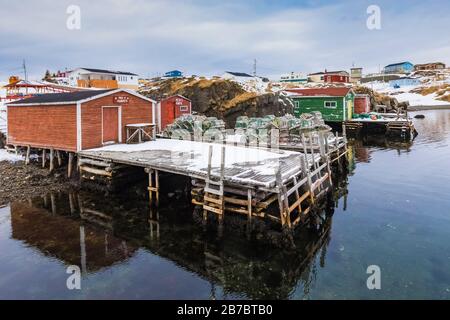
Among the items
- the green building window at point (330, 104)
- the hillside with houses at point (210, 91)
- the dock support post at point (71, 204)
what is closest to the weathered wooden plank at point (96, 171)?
the dock support post at point (71, 204)

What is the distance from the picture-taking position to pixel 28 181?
19219mm

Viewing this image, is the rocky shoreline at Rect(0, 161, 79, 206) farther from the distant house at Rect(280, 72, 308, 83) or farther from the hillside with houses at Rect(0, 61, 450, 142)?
the distant house at Rect(280, 72, 308, 83)

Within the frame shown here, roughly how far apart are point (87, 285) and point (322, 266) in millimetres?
7237

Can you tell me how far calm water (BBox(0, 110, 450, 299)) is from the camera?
9719 millimetres

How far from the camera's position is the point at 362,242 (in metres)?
12.7

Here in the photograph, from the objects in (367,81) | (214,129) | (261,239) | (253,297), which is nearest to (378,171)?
(214,129)

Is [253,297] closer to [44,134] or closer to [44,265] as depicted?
[44,265]

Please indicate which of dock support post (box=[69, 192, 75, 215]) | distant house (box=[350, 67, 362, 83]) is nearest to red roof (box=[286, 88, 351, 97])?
dock support post (box=[69, 192, 75, 215])

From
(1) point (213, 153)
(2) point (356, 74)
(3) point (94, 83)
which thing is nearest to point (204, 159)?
(1) point (213, 153)

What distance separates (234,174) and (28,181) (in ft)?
42.0

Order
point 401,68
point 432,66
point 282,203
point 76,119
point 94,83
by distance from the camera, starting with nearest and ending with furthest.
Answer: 1. point 282,203
2. point 76,119
3. point 94,83
4. point 432,66
5. point 401,68

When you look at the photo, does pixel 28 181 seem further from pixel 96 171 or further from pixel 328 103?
pixel 328 103

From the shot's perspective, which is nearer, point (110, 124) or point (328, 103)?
point (110, 124)

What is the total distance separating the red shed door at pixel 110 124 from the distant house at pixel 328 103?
31.8m
